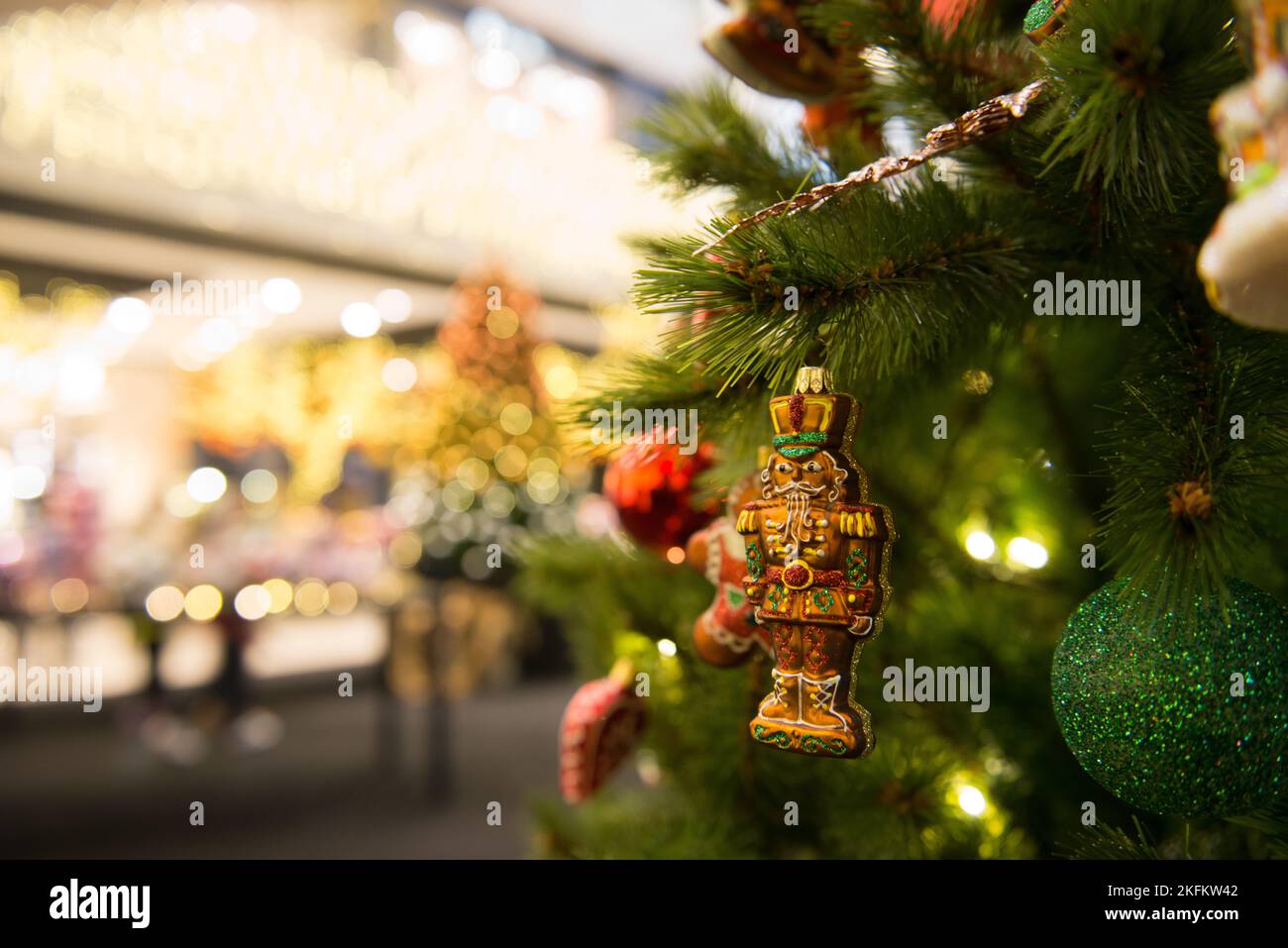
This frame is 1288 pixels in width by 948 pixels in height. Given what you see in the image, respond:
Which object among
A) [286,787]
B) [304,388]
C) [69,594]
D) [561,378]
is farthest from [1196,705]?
[304,388]

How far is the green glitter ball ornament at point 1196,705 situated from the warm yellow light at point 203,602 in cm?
375

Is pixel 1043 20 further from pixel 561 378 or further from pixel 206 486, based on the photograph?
pixel 206 486

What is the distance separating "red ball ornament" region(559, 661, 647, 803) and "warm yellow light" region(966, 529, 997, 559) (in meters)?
0.43

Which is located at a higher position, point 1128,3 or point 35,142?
point 35,142

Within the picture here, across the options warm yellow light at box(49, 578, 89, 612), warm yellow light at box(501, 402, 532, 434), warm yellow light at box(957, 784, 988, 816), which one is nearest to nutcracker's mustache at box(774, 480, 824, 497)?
warm yellow light at box(957, 784, 988, 816)

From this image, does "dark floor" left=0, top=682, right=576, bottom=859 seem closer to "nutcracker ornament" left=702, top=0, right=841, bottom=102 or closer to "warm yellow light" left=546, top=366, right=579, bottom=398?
"warm yellow light" left=546, top=366, right=579, bottom=398

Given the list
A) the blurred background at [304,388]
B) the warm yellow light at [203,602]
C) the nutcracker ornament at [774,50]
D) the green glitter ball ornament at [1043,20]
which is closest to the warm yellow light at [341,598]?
the blurred background at [304,388]

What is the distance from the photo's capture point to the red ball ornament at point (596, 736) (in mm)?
→ 1030

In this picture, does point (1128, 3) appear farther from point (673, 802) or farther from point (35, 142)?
point (35, 142)

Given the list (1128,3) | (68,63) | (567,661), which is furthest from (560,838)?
(567,661)

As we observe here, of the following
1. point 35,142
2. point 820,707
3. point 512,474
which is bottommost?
point 820,707

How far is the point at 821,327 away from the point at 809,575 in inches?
6.3

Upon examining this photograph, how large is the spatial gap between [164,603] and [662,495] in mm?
3316

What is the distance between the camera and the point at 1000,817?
100 centimetres
